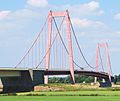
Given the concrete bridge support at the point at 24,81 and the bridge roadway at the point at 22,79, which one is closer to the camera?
the bridge roadway at the point at 22,79

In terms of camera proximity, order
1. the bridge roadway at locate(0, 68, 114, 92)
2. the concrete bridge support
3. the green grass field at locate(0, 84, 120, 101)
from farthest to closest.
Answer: the concrete bridge support → the bridge roadway at locate(0, 68, 114, 92) → the green grass field at locate(0, 84, 120, 101)

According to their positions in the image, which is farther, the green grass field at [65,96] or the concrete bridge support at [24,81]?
the concrete bridge support at [24,81]

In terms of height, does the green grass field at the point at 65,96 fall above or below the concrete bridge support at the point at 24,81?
below

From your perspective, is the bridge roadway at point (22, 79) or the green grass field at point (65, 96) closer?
the green grass field at point (65, 96)

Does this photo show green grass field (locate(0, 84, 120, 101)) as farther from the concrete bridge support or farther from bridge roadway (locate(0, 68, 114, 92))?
the concrete bridge support

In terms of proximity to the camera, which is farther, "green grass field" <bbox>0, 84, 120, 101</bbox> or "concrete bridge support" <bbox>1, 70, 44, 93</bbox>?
"concrete bridge support" <bbox>1, 70, 44, 93</bbox>

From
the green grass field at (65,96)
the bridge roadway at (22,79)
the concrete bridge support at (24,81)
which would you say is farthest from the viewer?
the concrete bridge support at (24,81)

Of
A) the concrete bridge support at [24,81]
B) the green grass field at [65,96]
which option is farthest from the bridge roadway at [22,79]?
the green grass field at [65,96]

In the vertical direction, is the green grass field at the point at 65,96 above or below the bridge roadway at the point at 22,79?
below

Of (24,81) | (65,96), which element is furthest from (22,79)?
(65,96)

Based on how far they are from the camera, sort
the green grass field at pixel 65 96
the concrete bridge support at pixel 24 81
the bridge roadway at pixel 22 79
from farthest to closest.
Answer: the concrete bridge support at pixel 24 81 → the bridge roadway at pixel 22 79 → the green grass field at pixel 65 96

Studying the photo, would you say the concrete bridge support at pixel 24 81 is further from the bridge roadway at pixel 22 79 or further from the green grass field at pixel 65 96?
the green grass field at pixel 65 96

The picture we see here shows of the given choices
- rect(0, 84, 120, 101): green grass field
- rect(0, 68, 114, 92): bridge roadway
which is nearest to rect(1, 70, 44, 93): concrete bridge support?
rect(0, 68, 114, 92): bridge roadway

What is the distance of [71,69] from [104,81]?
5271cm
